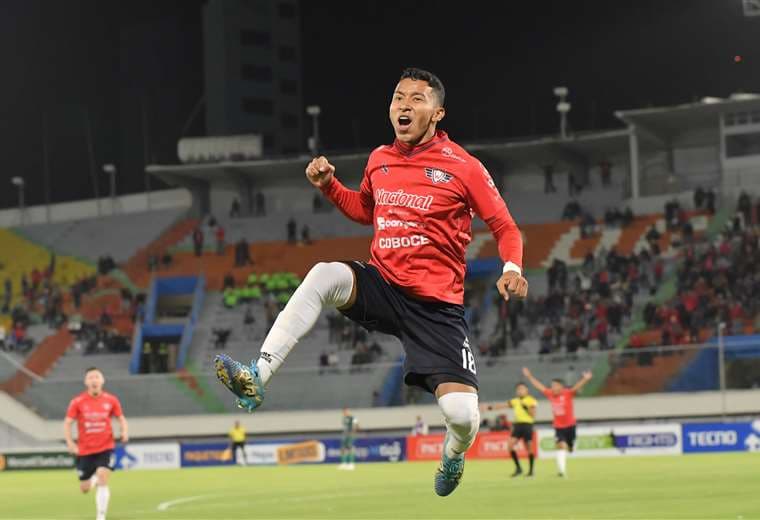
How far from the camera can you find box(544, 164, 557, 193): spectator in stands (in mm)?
64375

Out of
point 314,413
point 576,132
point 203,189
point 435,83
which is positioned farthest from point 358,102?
point 435,83

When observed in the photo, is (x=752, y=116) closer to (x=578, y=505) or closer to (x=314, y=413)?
(x=314, y=413)

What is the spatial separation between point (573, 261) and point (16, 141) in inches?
1439

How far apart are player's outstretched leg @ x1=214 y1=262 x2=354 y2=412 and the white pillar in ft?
169

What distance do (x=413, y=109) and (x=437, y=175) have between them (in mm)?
487

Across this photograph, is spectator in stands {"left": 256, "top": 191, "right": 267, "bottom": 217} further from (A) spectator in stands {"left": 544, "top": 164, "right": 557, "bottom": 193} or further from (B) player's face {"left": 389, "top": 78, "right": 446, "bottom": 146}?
(B) player's face {"left": 389, "top": 78, "right": 446, "bottom": 146}

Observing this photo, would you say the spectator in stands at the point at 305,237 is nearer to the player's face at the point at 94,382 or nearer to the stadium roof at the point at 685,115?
the stadium roof at the point at 685,115

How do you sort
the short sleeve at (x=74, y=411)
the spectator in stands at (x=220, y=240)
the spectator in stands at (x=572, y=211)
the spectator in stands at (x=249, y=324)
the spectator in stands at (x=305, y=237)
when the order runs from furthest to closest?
the spectator in stands at (x=220, y=240) < the spectator in stands at (x=305, y=237) < the spectator in stands at (x=572, y=211) < the spectator in stands at (x=249, y=324) < the short sleeve at (x=74, y=411)

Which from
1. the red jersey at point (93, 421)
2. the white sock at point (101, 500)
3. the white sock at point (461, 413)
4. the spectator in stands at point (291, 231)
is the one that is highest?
the spectator in stands at point (291, 231)

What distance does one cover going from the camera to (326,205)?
66.6 meters

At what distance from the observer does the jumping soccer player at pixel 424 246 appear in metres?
9.26

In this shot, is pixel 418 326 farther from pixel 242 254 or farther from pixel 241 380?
pixel 242 254

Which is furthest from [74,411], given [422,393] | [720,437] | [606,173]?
[606,173]

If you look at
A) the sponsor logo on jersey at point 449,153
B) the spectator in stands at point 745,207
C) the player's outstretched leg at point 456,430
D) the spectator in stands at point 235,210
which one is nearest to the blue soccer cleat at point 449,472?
the player's outstretched leg at point 456,430
